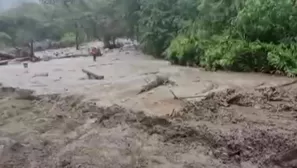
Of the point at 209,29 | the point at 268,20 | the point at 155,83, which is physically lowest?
the point at 155,83

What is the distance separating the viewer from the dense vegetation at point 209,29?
31.0 feet

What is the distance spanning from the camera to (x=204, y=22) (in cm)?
1299

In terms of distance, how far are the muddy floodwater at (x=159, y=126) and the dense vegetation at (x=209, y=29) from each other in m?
1.64

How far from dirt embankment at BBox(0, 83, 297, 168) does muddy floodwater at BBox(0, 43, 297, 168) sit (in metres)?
0.01

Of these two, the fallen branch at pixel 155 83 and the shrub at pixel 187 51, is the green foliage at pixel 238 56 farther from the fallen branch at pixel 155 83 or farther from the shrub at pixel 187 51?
the fallen branch at pixel 155 83

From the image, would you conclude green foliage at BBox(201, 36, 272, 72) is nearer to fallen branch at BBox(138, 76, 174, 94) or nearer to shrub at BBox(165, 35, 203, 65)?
shrub at BBox(165, 35, 203, 65)

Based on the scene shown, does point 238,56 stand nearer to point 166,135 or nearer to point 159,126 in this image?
point 159,126

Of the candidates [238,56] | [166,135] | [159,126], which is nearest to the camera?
[166,135]

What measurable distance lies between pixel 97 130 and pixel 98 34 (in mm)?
19162

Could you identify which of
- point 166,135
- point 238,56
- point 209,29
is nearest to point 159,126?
point 166,135

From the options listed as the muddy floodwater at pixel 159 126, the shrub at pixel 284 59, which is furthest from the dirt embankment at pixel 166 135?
the shrub at pixel 284 59

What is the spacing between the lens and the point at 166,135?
5094mm

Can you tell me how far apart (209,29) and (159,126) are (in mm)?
7957

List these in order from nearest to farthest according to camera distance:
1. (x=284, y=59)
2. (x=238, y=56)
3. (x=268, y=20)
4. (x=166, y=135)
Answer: (x=166, y=135), (x=284, y=59), (x=238, y=56), (x=268, y=20)
